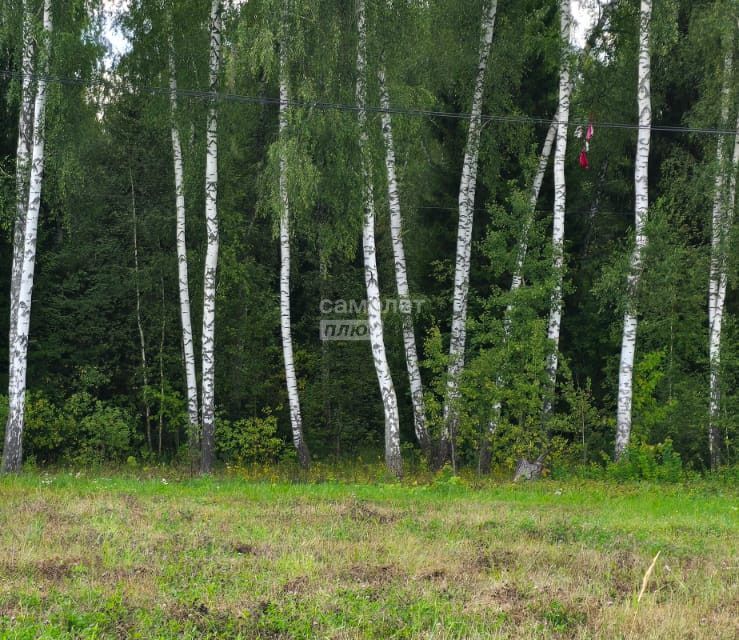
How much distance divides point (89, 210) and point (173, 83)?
7114 mm

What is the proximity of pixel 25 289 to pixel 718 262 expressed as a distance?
42.3ft

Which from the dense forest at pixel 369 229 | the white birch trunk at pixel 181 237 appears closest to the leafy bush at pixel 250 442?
the dense forest at pixel 369 229

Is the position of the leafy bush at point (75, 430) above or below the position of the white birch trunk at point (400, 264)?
below

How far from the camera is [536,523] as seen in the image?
9.95m

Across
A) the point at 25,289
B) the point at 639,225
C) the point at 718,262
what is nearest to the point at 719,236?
the point at 718,262

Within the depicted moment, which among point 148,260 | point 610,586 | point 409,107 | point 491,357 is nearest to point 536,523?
point 610,586

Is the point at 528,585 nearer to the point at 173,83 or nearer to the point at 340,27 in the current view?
the point at 340,27

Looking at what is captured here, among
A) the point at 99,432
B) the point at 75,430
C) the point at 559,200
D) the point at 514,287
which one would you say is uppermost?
the point at 559,200

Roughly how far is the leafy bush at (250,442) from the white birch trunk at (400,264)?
149 inches

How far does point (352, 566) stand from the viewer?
747 centimetres

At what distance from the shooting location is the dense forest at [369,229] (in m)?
14.7

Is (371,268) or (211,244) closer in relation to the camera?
(371,268)

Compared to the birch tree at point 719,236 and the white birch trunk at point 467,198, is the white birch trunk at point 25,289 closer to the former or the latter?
the white birch trunk at point 467,198

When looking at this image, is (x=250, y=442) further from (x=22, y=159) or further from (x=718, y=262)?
(x=718, y=262)
